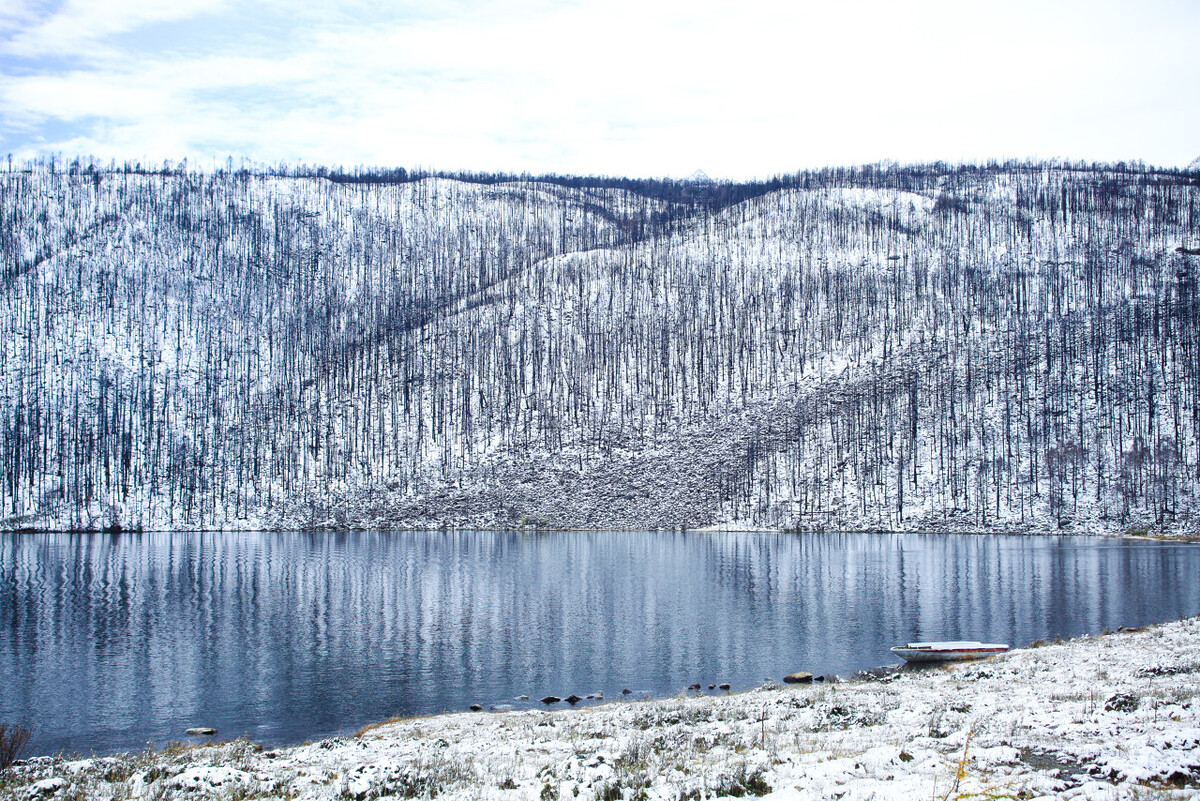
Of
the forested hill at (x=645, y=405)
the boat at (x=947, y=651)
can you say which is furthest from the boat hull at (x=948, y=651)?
the forested hill at (x=645, y=405)

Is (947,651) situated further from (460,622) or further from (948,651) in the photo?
(460,622)

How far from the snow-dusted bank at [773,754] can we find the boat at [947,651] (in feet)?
29.8

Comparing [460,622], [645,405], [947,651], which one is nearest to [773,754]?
[947,651]

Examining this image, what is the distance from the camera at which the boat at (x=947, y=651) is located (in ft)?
115

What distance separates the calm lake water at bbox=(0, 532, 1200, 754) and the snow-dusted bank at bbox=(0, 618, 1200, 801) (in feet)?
27.6

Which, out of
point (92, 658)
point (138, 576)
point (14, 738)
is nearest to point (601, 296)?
point (138, 576)

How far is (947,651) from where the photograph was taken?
115 feet

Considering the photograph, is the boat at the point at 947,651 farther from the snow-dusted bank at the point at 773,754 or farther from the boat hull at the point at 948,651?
the snow-dusted bank at the point at 773,754

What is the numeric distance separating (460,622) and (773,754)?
1364 inches

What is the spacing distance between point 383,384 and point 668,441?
65.5 metres

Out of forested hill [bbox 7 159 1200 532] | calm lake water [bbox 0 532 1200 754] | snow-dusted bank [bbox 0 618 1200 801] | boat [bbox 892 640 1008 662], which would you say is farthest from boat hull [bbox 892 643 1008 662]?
forested hill [bbox 7 159 1200 532]

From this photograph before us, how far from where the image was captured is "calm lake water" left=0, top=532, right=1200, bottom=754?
3150 centimetres

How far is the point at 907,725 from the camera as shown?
60.2ft

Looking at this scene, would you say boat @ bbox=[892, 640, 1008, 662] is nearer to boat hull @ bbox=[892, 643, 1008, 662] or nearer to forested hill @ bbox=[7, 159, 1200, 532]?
boat hull @ bbox=[892, 643, 1008, 662]
